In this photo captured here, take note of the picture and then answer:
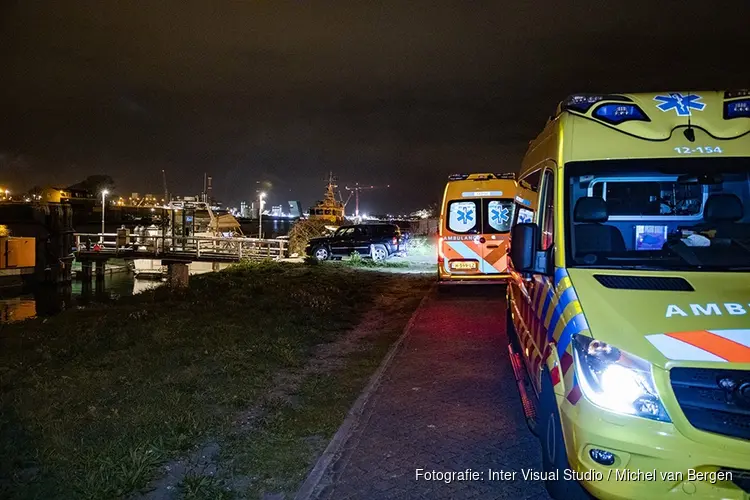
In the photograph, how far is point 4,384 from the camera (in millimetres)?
6715

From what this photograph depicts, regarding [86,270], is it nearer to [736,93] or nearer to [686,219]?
[686,219]

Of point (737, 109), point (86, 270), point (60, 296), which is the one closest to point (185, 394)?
point (737, 109)

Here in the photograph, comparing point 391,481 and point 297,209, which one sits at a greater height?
point 297,209

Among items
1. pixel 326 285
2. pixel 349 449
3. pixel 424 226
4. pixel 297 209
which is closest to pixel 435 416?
pixel 349 449

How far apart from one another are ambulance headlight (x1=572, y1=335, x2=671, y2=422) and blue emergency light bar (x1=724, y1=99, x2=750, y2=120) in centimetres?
239

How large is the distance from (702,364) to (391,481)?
239cm

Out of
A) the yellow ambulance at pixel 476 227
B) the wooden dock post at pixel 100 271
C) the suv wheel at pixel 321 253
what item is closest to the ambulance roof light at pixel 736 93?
the yellow ambulance at pixel 476 227

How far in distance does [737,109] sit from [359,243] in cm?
1997

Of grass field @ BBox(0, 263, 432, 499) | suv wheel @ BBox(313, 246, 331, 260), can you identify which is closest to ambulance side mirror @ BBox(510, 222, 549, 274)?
grass field @ BBox(0, 263, 432, 499)

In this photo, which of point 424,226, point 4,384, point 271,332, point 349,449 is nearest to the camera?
point 349,449

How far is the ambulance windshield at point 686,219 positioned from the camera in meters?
4.12

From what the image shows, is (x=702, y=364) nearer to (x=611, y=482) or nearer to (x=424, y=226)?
(x=611, y=482)

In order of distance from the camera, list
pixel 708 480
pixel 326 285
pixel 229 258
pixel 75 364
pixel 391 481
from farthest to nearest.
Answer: pixel 229 258
pixel 326 285
pixel 75 364
pixel 391 481
pixel 708 480

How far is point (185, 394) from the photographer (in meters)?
6.04
